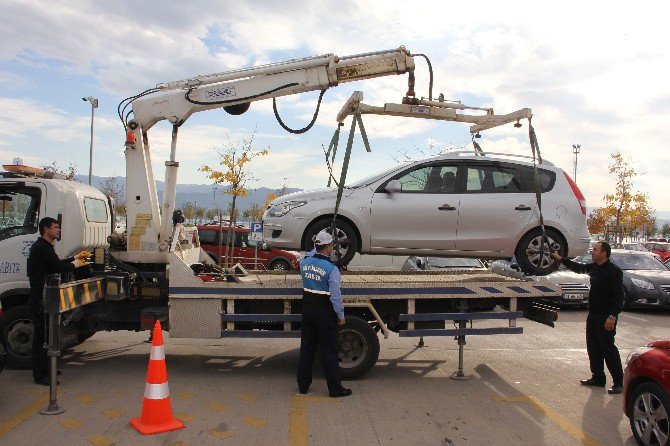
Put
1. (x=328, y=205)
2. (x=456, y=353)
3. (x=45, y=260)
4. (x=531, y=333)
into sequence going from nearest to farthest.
Answer: (x=45, y=260)
(x=328, y=205)
(x=456, y=353)
(x=531, y=333)

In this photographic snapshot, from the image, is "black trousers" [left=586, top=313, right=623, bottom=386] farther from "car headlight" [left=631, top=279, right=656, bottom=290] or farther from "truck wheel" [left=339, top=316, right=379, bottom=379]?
"car headlight" [left=631, top=279, right=656, bottom=290]

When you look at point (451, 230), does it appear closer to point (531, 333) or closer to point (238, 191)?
point (531, 333)

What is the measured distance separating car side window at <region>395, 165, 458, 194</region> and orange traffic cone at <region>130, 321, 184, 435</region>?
3.64 metres

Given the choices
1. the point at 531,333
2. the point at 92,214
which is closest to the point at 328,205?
the point at 92,214

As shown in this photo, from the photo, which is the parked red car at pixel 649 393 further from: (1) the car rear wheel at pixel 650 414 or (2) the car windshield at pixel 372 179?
(2) the car windshield at pixel 372 179

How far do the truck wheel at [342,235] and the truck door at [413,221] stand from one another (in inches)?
10.0

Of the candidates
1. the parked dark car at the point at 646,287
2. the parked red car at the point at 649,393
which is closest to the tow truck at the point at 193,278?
the parked red car at the point at 649,393

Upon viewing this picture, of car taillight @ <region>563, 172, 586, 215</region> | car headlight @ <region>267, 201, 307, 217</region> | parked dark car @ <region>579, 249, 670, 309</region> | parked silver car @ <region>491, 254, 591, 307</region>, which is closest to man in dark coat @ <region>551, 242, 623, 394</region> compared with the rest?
car taillight @ <region>563, 172, 586, 215</region>

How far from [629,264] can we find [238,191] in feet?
38.0

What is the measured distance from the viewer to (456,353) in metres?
8.16

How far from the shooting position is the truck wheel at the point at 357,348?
21.1ft

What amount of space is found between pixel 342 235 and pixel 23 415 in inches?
149

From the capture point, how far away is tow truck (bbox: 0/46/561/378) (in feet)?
21.0

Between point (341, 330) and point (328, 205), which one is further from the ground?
point (328, 205)
